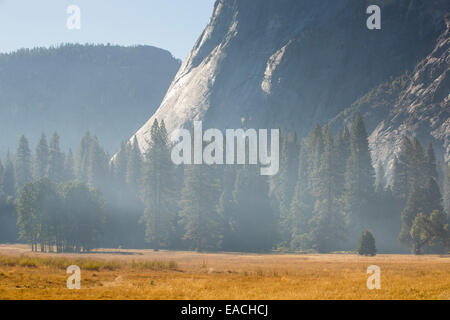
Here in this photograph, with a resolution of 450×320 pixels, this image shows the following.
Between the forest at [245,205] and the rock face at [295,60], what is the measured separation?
49.4m

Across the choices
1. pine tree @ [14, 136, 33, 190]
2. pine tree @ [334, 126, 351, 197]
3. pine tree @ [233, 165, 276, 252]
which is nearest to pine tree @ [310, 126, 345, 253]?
pine tree @ [334, 126, 351, 197]

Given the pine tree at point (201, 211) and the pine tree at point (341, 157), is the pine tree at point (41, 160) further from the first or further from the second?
the pine tree at point (341, 157)

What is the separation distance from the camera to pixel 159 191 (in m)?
70.8

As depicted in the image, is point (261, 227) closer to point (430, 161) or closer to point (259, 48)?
point (430, 161)

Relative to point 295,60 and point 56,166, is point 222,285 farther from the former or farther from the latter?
point 295,60

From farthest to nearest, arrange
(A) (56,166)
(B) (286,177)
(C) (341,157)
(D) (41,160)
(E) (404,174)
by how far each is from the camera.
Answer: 1. (D) (41,160)
2. (A) (56,166)
3. (B) (286,177)
4. (E) (404,174)
5. (C) (341,157)

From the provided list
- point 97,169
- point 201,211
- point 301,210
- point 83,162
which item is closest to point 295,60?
point 83,162

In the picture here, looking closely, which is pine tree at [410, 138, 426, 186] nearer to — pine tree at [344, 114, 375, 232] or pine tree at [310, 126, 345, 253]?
pine tree at [344, 114, 375, 232]

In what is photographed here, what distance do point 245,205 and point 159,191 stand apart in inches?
531

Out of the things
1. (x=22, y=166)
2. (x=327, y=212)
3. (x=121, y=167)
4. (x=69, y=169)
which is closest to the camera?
(x=327, y=212)

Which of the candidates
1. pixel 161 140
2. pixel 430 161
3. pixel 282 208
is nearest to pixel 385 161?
pixel 430 161

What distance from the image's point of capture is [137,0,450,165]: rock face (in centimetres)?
13325

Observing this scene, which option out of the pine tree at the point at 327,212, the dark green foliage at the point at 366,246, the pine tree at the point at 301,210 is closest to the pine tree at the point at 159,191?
A: the pine tree at the point at 301,210

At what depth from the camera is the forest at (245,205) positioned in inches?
2432
